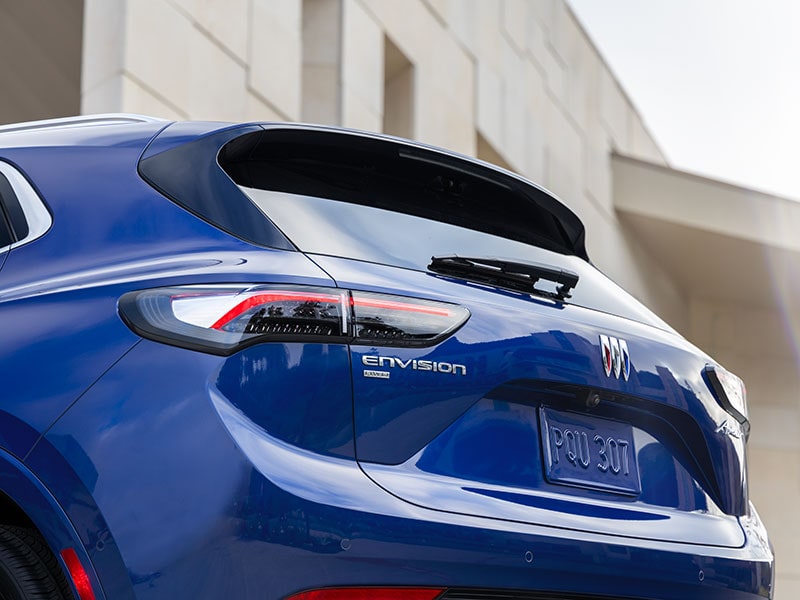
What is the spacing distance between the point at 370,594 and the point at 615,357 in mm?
831

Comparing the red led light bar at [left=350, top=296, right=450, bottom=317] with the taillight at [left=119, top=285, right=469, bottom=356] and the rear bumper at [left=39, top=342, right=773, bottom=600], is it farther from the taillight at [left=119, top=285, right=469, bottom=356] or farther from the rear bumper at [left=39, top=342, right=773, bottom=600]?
the rear bumper at [left=39, top=342, right=773, bottom=600]

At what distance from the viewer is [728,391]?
9.93 ft

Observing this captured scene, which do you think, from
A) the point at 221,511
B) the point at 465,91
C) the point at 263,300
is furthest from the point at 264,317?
the point at 465,91

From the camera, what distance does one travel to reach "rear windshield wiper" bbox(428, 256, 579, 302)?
2.57m

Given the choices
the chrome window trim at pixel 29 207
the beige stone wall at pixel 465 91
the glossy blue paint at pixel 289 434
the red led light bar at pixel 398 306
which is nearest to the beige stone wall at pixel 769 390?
the beige stone wall at pixel 465 91

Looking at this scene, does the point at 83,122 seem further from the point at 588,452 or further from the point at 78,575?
the point at 588,452

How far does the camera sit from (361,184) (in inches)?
107

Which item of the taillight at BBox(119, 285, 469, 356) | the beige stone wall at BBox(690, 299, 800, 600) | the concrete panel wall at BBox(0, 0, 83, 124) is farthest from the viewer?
the beige stone wall at BBox(690, 299, 800, 600)

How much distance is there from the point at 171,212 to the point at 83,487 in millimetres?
621

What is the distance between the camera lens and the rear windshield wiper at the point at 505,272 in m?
2.57

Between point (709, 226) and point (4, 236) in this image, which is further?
point (709, 226)

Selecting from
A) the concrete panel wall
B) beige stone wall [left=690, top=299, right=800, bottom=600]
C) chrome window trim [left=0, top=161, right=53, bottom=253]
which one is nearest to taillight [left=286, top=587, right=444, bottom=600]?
chrome window trim [left=0, top=161, right=53, bottom=253]

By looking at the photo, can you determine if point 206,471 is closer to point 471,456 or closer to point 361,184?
point 471,456

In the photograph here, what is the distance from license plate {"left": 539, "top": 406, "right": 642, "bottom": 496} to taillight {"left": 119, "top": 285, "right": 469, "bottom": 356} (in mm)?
377
